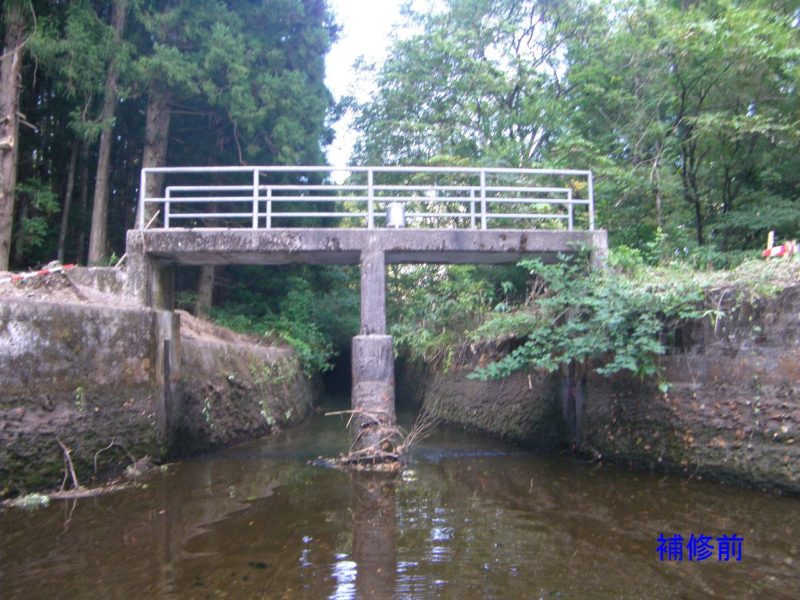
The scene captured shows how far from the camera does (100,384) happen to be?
30.2 feet

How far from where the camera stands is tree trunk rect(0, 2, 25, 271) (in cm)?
1254

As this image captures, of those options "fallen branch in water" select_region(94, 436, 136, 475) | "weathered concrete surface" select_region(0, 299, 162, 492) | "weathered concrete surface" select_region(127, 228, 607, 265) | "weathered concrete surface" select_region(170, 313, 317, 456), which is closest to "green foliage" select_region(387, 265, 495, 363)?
"weathered concrete surface" select_region(170, 313, 317, 456)

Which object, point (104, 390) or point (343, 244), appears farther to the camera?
point (343, 244)

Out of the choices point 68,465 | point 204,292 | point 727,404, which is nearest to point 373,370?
point 68,465

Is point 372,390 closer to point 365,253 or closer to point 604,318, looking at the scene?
point 365,253

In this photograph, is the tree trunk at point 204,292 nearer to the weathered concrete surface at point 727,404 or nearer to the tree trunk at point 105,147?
the tree trunk at point 105,147

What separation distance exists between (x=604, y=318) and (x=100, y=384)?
7.23m

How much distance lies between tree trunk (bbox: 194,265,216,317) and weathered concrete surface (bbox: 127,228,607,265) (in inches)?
219

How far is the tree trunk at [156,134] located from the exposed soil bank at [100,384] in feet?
15.0

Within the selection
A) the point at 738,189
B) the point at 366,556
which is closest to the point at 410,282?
the point at 738,189

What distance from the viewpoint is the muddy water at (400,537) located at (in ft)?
18.1

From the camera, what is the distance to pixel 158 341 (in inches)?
414

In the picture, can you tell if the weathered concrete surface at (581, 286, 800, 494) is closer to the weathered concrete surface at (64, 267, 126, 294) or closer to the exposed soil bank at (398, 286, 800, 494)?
the exposed soil bank at (398, 286, 800, 494)

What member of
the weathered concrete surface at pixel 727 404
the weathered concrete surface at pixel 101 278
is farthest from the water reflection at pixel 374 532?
the weathered concrete surface at pixel 101 278
